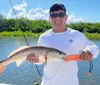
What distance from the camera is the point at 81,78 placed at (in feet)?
37.4

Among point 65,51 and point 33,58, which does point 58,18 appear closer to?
point 65,51

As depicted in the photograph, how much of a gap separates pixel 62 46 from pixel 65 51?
7 centimetres

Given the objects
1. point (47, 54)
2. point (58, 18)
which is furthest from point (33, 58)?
point (58, 18)

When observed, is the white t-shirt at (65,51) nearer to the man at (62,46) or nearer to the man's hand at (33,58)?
the man at (62,46)

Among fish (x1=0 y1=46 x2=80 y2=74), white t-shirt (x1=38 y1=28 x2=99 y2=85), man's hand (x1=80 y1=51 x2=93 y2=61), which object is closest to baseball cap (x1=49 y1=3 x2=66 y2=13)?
white t-shirt (x1=38 y1=28 x2=99 y2=85)

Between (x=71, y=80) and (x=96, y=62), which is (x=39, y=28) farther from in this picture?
(x=71, y=80)

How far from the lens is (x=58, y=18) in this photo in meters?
2.96

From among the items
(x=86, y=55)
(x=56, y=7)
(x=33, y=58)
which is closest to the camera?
(x=86, y=55)

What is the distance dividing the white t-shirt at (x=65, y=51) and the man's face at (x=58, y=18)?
0.40 feet

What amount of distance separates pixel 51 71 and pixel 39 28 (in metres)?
55.0

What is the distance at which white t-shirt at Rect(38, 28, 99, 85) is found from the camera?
2883 millimetres

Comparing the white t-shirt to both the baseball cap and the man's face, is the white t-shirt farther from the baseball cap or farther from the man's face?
the baseball cap

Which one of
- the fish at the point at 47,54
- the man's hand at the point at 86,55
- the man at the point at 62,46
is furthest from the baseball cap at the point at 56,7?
the man's hand at the point at 86,55

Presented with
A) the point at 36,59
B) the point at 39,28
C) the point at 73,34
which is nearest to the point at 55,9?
the point at 73,34
